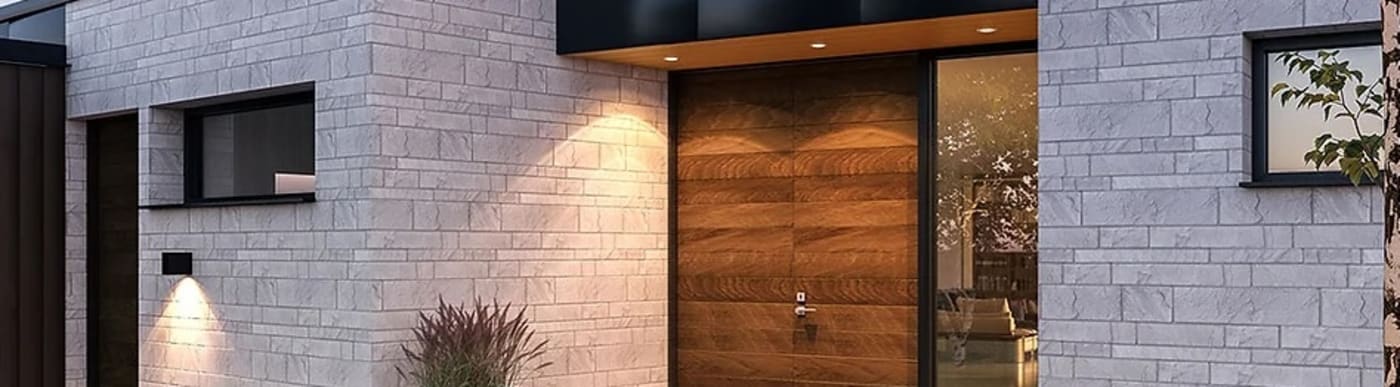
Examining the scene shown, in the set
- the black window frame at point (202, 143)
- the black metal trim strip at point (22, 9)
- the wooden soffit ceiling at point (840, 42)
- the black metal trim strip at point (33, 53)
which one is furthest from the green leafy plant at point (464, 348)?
the black metal trim strip at point (22, 9)

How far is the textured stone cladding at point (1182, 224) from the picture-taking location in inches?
238

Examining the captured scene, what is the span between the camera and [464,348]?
302 inches

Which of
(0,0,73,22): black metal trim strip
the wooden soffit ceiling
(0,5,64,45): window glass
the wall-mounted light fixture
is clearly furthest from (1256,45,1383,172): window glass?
(0,0,73,22): black metal trim strip

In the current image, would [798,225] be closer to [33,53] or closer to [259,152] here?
[259,152]

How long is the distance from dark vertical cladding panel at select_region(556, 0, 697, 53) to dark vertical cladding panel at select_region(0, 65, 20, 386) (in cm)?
350

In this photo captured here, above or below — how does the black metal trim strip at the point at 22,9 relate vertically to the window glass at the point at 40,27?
above

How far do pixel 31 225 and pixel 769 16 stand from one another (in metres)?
4.92

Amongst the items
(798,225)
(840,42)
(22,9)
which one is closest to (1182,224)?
(840,42)

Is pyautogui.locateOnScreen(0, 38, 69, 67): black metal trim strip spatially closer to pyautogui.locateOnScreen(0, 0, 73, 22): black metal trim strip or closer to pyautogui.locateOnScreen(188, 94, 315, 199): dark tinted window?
pyautogui.locateOnScreen(0, 0, 73, 22): black metal trim strip

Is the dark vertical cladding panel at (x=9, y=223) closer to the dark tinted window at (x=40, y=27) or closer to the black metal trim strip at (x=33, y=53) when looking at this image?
the black metal trim strip at (x=33, y=53)

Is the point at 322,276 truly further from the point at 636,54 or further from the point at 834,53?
the point at 834,53

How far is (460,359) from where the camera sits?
7.61 meters

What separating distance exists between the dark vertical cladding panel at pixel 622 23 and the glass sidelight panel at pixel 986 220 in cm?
134

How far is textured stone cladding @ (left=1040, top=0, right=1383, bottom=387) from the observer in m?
6.04
